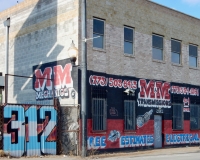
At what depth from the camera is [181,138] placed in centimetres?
2812

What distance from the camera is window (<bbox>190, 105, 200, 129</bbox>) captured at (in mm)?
29350

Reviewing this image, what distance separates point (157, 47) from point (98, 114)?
7356 millimetres

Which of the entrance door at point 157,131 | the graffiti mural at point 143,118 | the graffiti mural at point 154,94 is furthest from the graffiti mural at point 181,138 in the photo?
the graffiti mural at point 143,118

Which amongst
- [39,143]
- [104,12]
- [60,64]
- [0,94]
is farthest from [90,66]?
[0,94]

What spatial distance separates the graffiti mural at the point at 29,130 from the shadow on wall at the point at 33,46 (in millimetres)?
3628

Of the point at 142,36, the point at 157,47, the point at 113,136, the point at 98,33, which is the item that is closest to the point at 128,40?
the point at 142,36

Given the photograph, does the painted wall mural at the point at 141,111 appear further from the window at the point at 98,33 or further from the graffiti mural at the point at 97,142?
the window at the point at 98,33

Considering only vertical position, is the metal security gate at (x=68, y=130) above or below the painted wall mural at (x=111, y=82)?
below

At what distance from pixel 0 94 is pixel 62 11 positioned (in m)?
7.45

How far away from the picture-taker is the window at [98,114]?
22.1m

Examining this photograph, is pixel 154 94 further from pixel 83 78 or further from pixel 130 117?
pixel 83 78

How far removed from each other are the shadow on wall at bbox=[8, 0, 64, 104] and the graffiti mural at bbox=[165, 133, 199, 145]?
9.57m

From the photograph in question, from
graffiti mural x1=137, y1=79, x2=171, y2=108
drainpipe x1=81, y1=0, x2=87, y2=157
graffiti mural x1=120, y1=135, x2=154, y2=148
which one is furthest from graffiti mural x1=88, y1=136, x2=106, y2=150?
graffiti mural x1=137, y1=79, x2=171, y2=108

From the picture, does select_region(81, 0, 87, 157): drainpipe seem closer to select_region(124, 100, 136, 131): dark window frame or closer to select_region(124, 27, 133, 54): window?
select_region(124, 100, 136, 131): dark window frame
